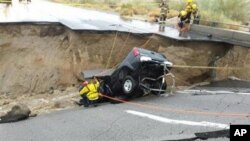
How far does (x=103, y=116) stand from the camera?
11234mm

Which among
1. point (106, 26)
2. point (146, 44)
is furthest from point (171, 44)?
point (106, 26)

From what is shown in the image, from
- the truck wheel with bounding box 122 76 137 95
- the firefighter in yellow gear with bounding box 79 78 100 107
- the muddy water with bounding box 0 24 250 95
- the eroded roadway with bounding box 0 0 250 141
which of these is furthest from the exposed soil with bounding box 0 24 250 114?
the truck wheel with bounding box 122 76 137 95

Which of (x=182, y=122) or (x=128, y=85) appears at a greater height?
(x=128, y=85)

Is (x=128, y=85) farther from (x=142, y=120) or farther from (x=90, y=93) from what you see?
(x=142, y=120)

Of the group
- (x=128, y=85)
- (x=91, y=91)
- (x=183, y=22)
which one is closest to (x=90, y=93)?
(x=91, y=91)

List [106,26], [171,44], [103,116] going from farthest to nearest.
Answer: [106,26], [171,44], [103,116]

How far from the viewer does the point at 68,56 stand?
59.9 ft

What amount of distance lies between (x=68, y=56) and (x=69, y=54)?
0.09 meters

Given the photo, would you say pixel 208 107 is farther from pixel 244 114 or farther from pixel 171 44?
pixel 171 44

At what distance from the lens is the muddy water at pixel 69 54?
17656 millimetres

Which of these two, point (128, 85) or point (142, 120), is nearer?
point (142, 120)

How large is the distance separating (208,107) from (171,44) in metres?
6.67

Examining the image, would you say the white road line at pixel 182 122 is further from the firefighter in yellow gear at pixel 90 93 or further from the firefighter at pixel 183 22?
the firefighter at pixel 183 22

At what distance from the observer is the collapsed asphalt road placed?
9.21 metres
